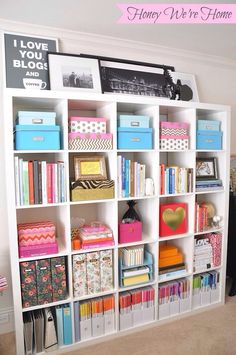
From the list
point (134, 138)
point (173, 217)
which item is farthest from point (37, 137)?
point (173, 217)

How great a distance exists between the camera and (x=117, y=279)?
195 centimetres

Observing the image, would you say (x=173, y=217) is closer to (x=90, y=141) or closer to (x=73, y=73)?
(x=90, y=141)

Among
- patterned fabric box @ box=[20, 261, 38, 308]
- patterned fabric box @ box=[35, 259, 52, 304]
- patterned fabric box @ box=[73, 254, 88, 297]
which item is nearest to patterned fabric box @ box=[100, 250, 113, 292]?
patterned fabric box @ box=[73, 254, 88, 297]

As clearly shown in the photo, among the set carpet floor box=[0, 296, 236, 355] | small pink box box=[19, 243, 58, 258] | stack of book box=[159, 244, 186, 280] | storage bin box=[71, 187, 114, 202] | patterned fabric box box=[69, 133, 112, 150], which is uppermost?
patterned fabric box box=[69, 133, 112, 150]

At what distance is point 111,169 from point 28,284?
3.28 feet

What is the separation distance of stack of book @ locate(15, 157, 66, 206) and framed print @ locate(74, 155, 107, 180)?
160mm

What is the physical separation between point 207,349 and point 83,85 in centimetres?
218

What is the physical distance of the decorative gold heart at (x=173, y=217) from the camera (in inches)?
83.3

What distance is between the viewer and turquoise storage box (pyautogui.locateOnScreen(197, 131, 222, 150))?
2.16 m

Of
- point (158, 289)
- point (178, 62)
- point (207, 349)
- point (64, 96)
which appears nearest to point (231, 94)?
point (178, 62)

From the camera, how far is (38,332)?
177cm

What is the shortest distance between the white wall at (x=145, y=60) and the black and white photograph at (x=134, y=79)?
0.11 metres

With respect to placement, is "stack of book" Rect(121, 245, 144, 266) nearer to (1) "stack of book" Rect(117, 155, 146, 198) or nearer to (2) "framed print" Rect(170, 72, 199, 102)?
(1) "stack of book" Rect(117, 155, 146, 198)

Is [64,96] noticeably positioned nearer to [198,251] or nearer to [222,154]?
[222,154]
